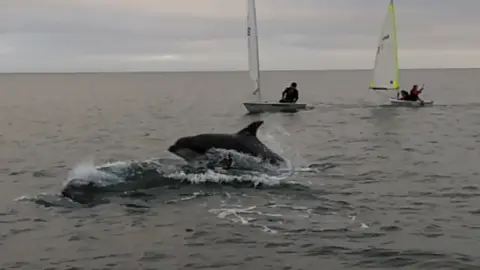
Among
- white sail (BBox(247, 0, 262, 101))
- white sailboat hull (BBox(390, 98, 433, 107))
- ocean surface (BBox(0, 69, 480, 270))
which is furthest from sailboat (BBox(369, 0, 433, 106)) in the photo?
ocean surface (BBox(0, 69, 480, 270))

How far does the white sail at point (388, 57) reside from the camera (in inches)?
2338

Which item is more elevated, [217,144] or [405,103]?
[217,144]

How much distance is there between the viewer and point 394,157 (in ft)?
95.9

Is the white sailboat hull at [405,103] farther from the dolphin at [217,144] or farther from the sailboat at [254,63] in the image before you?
the dolphin at [217,144]

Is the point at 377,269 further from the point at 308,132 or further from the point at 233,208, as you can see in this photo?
the point at 308,132

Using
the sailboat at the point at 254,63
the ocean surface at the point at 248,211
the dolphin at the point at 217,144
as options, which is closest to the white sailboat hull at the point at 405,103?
the sailboat at the point at 254,63

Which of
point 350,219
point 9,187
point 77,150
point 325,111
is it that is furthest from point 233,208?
point 325,111

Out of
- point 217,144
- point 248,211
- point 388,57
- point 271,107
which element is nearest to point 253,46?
point 271,107

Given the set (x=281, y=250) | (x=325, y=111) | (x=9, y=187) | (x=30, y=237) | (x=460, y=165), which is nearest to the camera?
(x=281, y=250)

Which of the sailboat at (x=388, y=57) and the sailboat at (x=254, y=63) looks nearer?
the sailboat at (x=254, y=63)

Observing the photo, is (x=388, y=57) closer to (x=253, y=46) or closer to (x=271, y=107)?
(x=253, y=46)

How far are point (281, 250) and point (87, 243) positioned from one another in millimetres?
4151

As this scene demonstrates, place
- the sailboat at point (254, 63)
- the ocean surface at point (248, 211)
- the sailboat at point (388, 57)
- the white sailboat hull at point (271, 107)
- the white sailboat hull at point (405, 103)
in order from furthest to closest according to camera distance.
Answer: the sailboat at point (388, 57)
the white sailboat hull at point (405, 103)
the sailboat at point (254, 63)
the white sailboat hull at point (271, 107)
the ocean surface at point (248, 211)

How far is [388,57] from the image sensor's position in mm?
59688
